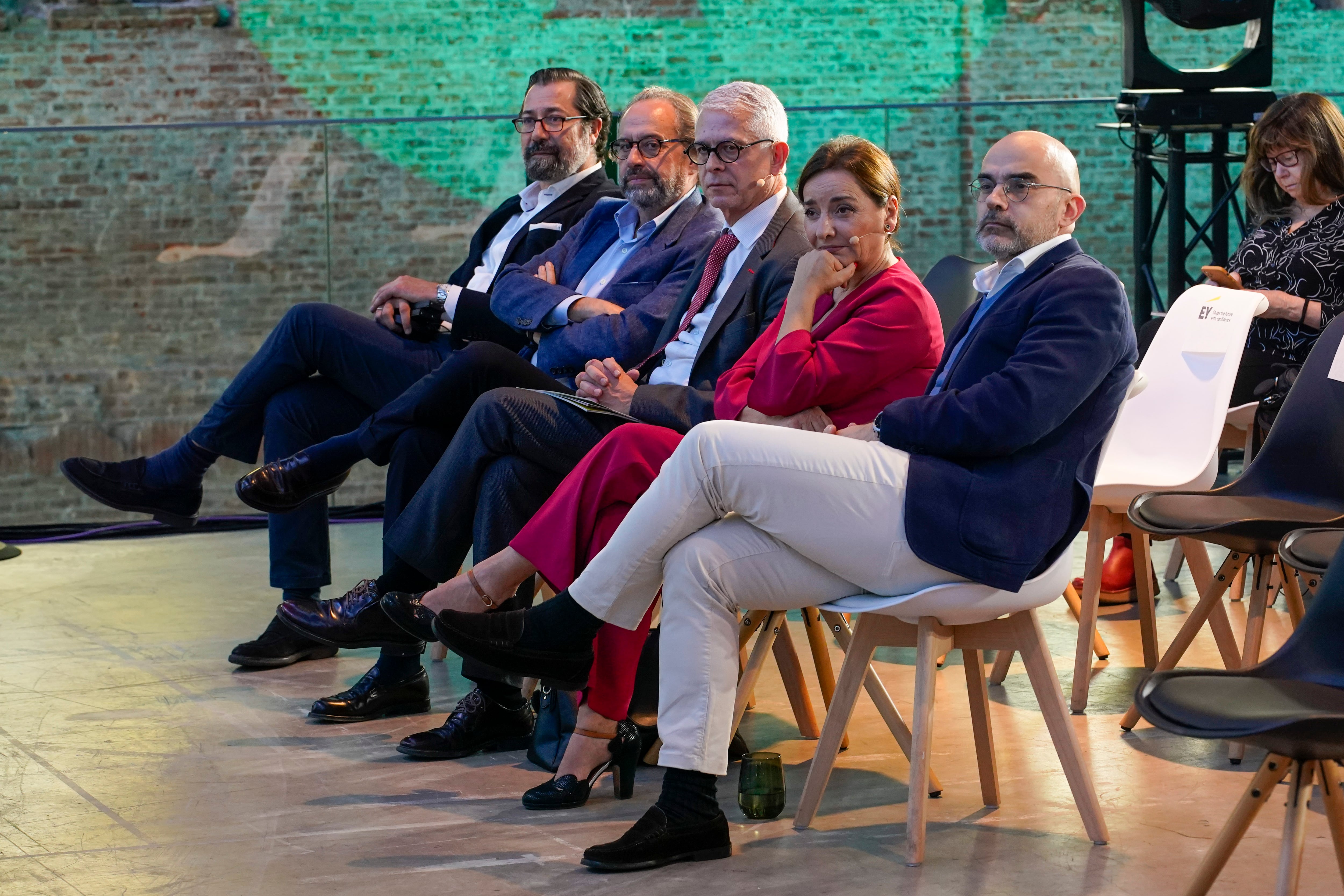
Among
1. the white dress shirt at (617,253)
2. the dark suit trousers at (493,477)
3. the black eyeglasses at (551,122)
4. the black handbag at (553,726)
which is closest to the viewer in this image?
the black handbag at (553,726)

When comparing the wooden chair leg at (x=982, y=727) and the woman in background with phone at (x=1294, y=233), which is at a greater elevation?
the woman in background with phone at (x=1294, y=233)

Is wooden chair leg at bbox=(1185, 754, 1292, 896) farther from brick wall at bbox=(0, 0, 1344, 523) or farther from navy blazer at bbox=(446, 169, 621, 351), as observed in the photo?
brick wall at bbox=(0, 0, 1344, 523)

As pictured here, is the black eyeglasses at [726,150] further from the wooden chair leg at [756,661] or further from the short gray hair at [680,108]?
the wooden chair leg at [756,661]

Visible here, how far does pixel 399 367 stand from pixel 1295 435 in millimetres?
2182

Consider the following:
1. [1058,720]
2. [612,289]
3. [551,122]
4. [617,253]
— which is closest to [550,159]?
[551,122]

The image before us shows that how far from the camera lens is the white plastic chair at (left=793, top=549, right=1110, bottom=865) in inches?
94.6

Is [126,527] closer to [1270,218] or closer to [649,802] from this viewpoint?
[649,802]

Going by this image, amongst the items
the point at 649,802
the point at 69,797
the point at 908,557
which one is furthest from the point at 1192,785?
the point at 69,797

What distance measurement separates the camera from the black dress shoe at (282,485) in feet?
11.3

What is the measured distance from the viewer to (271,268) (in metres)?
6.36

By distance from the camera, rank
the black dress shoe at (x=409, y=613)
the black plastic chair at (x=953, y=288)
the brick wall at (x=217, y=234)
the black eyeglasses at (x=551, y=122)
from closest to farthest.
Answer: the black dress shoe at (x=409, y=613), the black eyeglasses at (x=551, y=122), the black plastic chair at (x=953, y=288), the brick wall at (x=217, y=234)

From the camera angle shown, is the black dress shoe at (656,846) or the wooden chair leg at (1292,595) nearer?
the black dress shoe at (656,846)

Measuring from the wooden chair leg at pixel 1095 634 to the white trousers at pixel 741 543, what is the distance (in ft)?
4.30

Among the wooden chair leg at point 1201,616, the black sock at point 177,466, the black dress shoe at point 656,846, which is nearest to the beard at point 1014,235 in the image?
the wooden chair leg at point 1201,616
